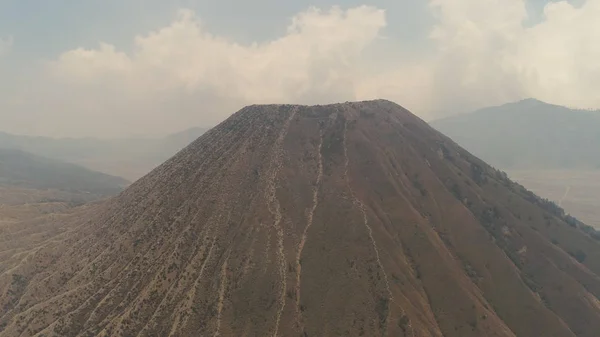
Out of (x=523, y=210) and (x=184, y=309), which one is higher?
(x=523, y=210)

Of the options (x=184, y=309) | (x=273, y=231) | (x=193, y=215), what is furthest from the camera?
(x=193, y=215)

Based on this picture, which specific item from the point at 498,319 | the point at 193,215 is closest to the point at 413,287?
the point at 498,319

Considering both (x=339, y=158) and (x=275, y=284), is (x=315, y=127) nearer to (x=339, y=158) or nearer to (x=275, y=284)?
(x=339, y=158)

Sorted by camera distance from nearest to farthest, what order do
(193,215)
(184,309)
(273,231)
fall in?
1. (184,309)
2. (273,231)
3. (193,215)

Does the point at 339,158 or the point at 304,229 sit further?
the point at 339,158

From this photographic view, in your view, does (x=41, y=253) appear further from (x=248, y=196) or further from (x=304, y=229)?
(x=304, y=229)

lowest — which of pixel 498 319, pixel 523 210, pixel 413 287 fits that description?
pixel 498 319
